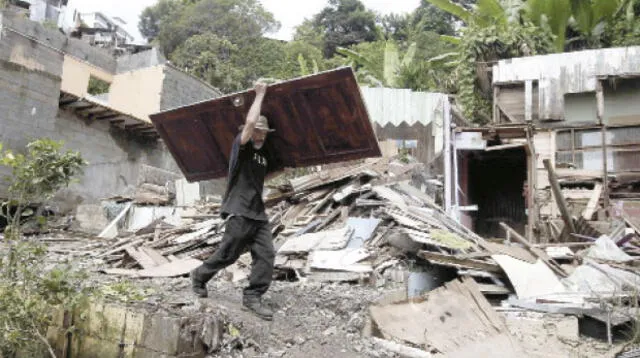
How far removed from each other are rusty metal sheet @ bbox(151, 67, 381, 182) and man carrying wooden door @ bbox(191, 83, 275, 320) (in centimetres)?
35

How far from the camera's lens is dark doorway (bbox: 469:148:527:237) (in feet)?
51.0

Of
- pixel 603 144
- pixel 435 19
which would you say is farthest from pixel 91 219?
pixel 435 19

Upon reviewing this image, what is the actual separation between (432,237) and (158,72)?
14475 millimetres

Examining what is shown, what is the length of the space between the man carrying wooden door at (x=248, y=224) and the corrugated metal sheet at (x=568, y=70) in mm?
11660

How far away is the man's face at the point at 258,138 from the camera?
161 inches

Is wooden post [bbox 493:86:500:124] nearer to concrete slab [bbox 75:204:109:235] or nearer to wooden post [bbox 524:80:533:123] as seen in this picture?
wooden post [bbox 524:80:533:123]

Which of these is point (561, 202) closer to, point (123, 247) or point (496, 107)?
point (496, 107)

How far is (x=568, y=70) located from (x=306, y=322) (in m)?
12.4

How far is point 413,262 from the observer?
20.8ft

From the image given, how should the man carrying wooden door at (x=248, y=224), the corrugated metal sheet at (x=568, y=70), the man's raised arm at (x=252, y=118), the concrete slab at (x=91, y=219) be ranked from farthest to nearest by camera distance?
the corrugated metal sheet at (x=568, y=70) → the concrete slab at (x=91, y=219) → the man carrying wooden door at (x=248, y=224) → the man's raised arm at (x=252, y=118)

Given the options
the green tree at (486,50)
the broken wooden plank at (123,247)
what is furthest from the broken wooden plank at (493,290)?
the green tree at (486,50)

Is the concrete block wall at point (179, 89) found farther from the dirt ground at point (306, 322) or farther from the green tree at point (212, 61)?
the dirt ground at point (306, 322)

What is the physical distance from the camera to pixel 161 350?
313 centimetres

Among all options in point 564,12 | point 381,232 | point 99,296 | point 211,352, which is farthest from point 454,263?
point 564,12
